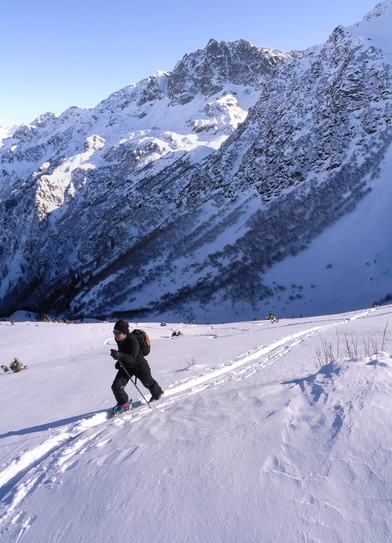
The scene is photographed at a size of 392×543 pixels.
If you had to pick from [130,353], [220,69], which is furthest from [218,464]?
[220,69]

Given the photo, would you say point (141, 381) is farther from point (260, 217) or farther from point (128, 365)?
point (260, 217)

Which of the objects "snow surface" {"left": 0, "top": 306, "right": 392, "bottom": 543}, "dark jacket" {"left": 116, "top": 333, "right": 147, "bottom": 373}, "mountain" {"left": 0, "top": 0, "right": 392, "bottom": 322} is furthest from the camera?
"mountain" {"left": 0, "top": 0, "right": 392, "bottom": 322}

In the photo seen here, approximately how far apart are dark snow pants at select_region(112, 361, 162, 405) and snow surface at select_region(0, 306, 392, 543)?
0.28 m

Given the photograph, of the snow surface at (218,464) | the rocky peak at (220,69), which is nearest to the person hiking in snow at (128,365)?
the snow surface at (218,464)

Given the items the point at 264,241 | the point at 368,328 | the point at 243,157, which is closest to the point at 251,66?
the point at 243,157

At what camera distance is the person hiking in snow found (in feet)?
17.8

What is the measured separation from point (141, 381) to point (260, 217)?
182ft

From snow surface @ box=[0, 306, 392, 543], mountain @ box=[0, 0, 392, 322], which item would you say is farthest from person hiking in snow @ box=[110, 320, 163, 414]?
mountain @ box=[0, 0, 392, 322]

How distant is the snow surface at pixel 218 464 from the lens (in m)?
2.42

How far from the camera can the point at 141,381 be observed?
18.5 ft

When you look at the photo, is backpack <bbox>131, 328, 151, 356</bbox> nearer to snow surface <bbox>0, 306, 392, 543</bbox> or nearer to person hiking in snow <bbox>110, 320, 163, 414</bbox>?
person hiking in snow <bbox>110, 320, 163, 414</bbox>

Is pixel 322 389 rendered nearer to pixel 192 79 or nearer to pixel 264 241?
pixel 264 241

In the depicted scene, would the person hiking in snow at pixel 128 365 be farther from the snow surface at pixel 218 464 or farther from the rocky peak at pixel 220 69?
the rocky peak at pixel 220 69

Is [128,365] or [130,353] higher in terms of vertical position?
[130,353]
